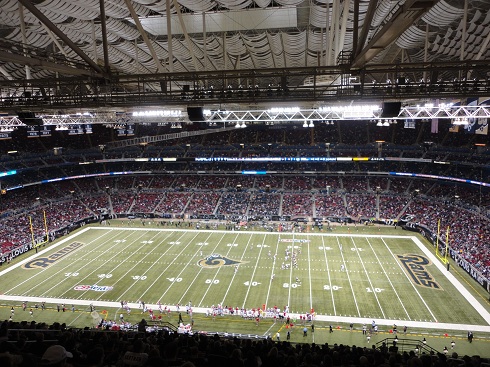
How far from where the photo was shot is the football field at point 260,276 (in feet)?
81.4

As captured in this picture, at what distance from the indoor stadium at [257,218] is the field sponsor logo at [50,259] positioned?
0.95 ft

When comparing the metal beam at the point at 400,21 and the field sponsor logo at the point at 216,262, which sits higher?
the metal beam at the point at 400,21

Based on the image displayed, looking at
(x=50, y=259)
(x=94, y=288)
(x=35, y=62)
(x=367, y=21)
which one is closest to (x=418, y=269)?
(x=94, y=288)

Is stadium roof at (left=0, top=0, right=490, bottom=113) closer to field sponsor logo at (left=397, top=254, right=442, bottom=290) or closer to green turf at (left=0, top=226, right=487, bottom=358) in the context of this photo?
green turf at (left=0, top=226, right=487, bottom=358)

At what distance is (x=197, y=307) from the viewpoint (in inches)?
990

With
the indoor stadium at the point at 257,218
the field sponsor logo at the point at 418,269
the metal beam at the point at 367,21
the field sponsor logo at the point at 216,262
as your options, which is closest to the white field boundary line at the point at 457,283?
the indoor stadium at the point at 257,218

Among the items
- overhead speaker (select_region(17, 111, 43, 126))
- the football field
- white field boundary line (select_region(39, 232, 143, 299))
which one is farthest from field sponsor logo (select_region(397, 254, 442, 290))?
overhead speaker (select_region(17, 111, 43, 126))

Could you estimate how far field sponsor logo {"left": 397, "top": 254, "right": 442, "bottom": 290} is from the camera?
28.1 metres

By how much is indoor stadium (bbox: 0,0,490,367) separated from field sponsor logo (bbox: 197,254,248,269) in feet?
1.08

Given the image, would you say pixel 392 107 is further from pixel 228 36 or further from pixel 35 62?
pixel 228 36

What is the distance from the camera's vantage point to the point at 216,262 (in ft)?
108

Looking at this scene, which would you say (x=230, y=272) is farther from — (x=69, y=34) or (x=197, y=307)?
(x=69, y=34)

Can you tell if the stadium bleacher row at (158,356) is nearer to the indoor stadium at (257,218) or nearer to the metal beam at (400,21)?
the indoor stadium at (257,218)

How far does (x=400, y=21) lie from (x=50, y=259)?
3753cm
